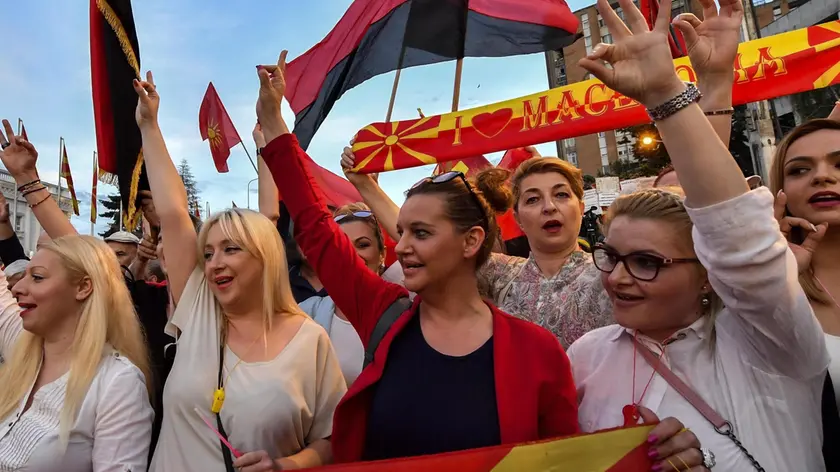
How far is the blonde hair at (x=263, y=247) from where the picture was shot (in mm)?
2479

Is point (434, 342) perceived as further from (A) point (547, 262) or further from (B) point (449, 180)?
(A) point (547, 262)

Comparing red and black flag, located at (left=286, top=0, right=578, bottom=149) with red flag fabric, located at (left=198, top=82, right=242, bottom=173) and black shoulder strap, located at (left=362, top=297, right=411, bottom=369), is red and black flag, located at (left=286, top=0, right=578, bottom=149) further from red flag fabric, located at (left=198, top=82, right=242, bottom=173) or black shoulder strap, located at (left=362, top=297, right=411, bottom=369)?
black shoulder strap, located at (left=362, top=297, right=411, bottom=369)

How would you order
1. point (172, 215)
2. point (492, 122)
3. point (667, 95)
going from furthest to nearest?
point (492, 122), point (172, 215), point (667, 95)

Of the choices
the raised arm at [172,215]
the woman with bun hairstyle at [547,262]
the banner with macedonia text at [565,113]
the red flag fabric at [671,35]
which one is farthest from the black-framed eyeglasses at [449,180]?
the red flag fabric at [671,35]

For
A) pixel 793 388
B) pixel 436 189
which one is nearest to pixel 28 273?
pixel 436 189

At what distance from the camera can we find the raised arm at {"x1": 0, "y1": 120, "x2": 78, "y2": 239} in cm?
303

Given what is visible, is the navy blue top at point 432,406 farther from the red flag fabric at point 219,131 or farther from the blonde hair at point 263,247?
the red flag fabric at point 219,131

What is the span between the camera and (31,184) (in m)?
3.18

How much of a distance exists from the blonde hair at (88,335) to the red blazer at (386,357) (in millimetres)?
969

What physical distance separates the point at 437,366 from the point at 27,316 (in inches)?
72.6

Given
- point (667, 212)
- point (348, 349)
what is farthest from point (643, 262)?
point (348, 349)

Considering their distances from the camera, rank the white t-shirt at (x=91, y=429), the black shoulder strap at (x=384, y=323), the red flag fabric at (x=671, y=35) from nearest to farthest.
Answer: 1. the black shoulder strap at (x=384, y=323)
2. the white t-shirt at (x=91, y=429)
3. the red flag fabric at (x=671, y=35)

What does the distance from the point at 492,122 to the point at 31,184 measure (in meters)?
3.10

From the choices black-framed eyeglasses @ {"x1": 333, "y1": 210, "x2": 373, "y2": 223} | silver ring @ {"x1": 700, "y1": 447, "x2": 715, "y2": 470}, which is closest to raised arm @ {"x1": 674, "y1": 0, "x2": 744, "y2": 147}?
silver ring @ {"x1": 700, "y1": 447, "x2": 715, "y2": 470}
